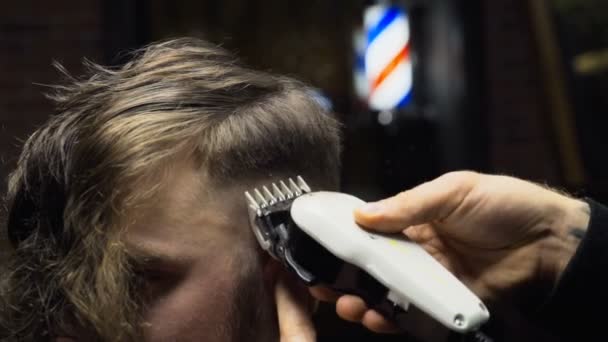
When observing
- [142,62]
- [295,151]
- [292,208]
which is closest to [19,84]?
[142,62]

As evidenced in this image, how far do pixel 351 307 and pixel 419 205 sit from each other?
0.17 m

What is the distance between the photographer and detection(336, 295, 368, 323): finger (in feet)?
3.26

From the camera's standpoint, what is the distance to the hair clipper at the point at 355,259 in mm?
829

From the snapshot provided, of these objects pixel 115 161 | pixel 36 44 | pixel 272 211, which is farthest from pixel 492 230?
pixel 36 44

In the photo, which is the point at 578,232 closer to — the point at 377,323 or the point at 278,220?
the point at 377,323

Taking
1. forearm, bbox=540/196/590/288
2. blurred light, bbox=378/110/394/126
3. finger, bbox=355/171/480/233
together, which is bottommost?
blurred light, bbox=378/110/394/126

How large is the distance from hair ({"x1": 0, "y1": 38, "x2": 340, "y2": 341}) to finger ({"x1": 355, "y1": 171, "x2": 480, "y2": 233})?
227 millimetres

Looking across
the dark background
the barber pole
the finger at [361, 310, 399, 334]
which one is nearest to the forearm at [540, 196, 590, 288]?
the finger at [361, 310, 399, 334]

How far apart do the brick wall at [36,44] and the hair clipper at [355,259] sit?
187 cm

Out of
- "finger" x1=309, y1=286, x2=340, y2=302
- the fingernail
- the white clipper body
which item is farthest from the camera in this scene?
"finger" x1=309, y1=286, x2=340, y2=302

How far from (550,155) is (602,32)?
1.74 feet

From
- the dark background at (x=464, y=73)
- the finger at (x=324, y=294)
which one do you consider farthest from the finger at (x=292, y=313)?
the dark background at (x=464, y=73)

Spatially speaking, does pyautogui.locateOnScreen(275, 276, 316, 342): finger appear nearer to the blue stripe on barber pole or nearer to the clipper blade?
the clipper blade

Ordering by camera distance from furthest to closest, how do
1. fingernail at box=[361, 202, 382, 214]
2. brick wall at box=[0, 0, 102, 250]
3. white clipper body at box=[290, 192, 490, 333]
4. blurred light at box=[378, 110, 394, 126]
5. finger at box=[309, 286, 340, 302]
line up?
blurred light at box=[378, 110, 394, 126]
brick wall at box=[0, 0, 102, 250]
finger at box=[309, 286, 340, 302]
fingernail at box=[361, 202, 382, 214]
white clipper body at box=[290, 192, 490, 333]
